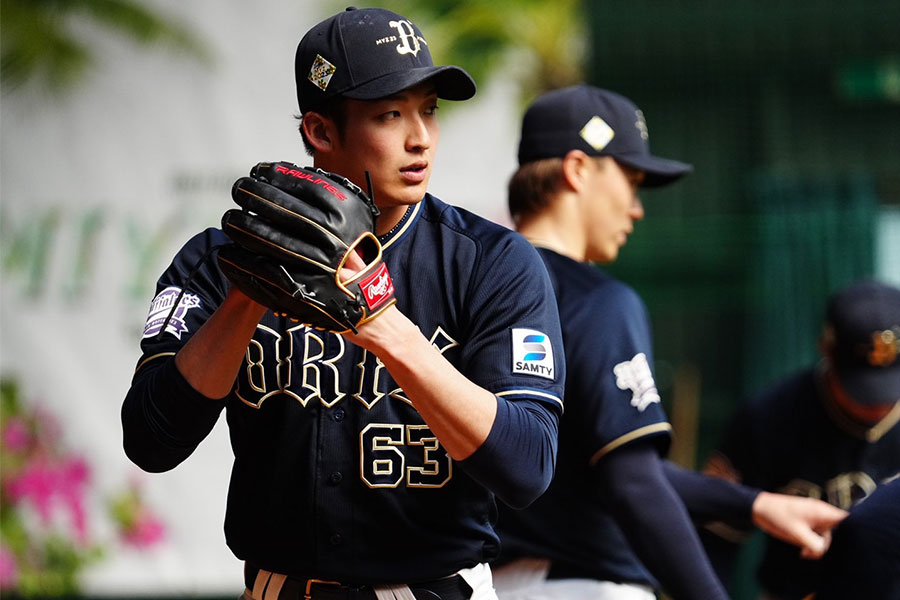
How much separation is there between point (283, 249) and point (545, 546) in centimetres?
143

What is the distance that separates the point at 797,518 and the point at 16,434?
5052 millimetres

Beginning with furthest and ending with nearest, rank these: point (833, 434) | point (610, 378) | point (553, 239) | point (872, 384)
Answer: point (833, 434) < point (872, 384) < point (553, 239) < point (610, 378)

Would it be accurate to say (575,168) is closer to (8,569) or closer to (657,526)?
(657,526)

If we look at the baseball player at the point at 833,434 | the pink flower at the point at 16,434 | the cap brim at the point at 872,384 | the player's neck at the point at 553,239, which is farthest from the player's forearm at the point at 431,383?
the pink flower at the point at 16,434

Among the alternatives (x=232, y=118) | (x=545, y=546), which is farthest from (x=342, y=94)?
(x=232, y=118)

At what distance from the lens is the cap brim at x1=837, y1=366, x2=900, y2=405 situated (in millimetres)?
4035

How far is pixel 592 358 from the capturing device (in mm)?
2896

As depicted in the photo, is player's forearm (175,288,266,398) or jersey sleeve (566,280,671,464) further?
jersey sleeve (566,280,671,464)

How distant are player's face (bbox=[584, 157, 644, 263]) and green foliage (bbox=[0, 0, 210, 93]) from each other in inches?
172

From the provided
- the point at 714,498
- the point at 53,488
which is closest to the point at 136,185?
the point at 53,488

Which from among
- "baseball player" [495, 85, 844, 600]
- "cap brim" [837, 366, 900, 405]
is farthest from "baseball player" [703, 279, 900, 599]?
Answer: "baseball player" [495, 85, 844, 600]

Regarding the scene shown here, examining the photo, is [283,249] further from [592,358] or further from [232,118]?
[232,118]

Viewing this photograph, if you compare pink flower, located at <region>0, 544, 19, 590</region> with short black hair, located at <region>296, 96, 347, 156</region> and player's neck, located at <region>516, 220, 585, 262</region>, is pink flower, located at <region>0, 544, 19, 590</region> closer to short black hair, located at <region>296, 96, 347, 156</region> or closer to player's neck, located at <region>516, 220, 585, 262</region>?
player's neck, located at <region>516, 220, 585, 262</region>

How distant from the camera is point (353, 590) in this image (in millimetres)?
2113
